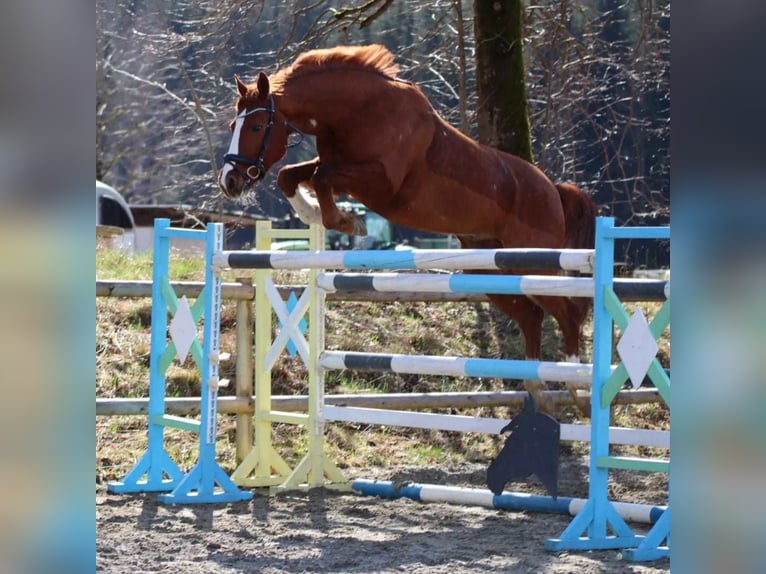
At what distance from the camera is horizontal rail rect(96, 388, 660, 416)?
17.5ft

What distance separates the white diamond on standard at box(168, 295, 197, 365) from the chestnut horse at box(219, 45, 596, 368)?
657mm

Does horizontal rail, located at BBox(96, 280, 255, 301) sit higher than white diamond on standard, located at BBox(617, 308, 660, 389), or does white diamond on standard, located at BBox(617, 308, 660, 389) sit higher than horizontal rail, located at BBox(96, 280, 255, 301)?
horizontal rail, located at BBox(96, 280, 255, 301)

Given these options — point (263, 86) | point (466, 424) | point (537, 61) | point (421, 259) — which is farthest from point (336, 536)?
point (537, 61)

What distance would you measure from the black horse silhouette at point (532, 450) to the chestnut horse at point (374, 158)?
171cm

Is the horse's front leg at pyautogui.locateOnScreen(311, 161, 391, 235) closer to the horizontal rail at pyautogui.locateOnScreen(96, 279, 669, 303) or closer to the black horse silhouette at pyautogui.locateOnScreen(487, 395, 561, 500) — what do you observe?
the horizontal rail at pyautogui.locateOnScreen(96, 279, 669, 303)

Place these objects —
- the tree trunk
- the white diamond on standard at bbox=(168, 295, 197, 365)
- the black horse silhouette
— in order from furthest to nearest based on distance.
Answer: the tree trunk
the white diamond on standard at bbox=(168, 295, 197, 365)
the black horse silhouette

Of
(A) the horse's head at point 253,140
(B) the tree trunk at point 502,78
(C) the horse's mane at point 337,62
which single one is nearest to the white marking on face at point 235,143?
(A) the horse's head at point 253,140

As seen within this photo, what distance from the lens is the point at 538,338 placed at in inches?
255

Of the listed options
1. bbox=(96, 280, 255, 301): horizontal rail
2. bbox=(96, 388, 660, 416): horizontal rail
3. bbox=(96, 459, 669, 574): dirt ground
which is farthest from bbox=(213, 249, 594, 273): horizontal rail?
bbox=(96, 459, 669, 574): dirt ground

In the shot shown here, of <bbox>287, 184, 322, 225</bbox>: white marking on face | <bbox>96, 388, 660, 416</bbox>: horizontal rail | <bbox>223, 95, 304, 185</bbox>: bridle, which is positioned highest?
<bbox>223, 95, 304, 185</bbox>: bridle

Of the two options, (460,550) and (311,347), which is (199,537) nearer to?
(460,550)

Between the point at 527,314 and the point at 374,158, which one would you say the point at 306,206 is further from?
the point at 527,314
